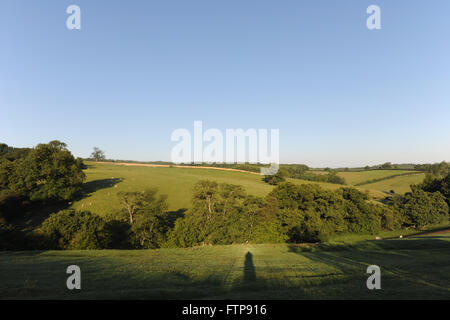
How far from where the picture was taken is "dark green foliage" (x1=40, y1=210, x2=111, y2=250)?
738 inches

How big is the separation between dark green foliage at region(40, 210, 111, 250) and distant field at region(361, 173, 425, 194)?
87.5 m

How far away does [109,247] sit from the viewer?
2078cm

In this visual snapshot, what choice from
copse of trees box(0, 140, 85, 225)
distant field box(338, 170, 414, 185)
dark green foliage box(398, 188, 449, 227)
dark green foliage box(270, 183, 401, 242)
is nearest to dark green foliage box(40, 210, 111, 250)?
copse of trees box(0, 140, 85, 225)

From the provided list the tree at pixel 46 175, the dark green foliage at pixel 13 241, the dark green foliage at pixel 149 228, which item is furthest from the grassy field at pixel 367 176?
the dark green foliage at pixel 13 241

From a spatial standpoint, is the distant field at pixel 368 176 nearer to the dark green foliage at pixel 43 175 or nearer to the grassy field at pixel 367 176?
the grassy field at pixel 367 176

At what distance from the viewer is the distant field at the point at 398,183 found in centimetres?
7542

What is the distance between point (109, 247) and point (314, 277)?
63.9 feet

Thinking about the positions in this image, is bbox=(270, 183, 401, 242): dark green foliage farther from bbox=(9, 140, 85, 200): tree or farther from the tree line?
bbox=(9, 140, 85, 200): tree

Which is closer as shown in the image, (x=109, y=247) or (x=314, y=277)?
(x=314, y=277)

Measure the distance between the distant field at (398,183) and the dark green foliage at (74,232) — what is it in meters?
87.5

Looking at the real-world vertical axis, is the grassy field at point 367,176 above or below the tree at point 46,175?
below

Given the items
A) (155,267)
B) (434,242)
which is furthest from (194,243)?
(434,242)

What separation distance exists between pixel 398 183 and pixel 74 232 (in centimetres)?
9970
